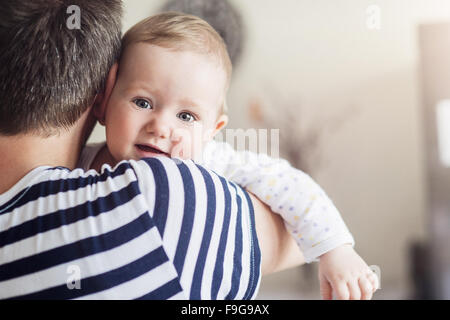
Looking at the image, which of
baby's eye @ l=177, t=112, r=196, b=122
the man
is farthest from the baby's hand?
baby's eye @ l=177, t=112, r=196, b=122

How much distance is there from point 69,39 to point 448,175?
100 inches

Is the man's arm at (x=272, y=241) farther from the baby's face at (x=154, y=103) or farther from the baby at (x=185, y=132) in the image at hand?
the baby's face at (x=154, y=103)

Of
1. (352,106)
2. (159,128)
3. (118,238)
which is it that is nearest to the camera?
(118,238)

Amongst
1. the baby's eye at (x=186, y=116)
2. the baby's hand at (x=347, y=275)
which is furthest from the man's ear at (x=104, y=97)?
the baby's hand at (x=347, y=275)

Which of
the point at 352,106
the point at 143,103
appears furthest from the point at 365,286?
the point at 352,106

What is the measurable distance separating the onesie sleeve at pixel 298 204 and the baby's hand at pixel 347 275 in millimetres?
17

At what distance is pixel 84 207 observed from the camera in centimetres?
53

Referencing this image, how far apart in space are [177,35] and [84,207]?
1.24 feet

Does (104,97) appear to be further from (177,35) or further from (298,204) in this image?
(298,204)

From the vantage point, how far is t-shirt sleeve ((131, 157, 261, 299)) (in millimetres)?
521

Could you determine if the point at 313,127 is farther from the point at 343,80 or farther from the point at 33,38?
the point at 33,38

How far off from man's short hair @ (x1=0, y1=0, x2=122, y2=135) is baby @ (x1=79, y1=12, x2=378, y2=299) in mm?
120

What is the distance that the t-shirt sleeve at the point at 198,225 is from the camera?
521 mm

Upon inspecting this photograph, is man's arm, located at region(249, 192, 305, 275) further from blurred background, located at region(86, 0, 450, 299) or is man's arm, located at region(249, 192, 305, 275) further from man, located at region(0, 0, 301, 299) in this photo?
blurred background, located at region(86, 0, 450, 299)
